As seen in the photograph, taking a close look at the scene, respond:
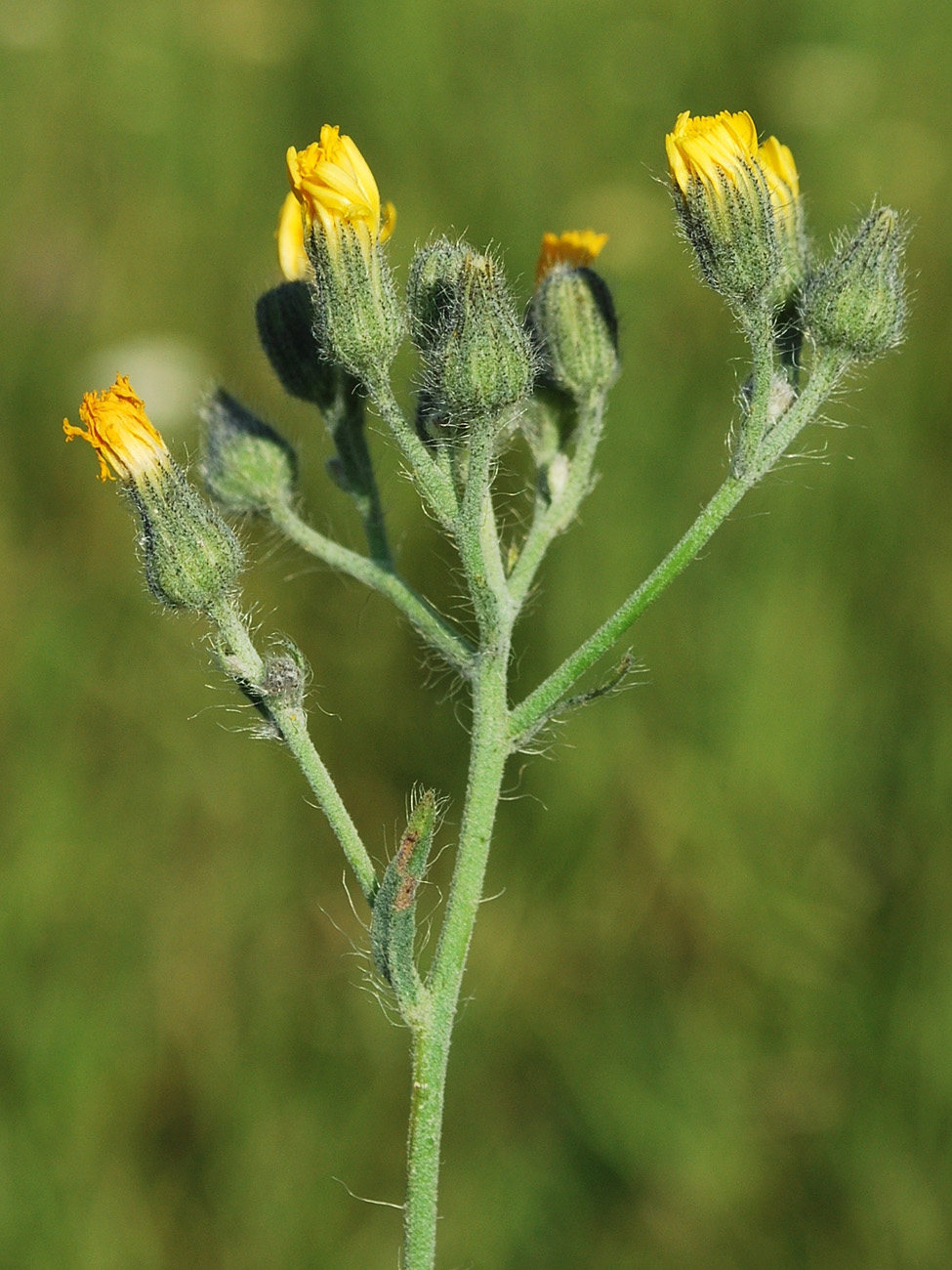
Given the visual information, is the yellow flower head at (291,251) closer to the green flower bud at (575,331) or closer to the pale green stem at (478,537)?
the green flower bud at (575,331)

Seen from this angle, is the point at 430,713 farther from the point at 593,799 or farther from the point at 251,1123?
the point at 251,1123

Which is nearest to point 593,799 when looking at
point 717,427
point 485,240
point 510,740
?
point 717,427

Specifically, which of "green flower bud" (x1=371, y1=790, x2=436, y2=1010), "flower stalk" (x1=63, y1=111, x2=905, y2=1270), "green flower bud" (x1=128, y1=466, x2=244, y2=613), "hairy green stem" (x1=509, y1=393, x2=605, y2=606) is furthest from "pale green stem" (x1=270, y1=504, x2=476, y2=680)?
"green flower bud" (x1=371, y1=790, x2=436, y2=1010)

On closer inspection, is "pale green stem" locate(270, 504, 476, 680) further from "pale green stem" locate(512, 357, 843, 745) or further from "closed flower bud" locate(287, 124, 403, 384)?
"closed flower bud" locate(287, 124, 403, 384)

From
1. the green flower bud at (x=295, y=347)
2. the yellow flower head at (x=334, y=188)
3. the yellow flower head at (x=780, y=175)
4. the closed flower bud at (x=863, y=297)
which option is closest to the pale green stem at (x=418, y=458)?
the yellow flower head at (x=334, y=188)

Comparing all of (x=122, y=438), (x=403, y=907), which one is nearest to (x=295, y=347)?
(x=122, y=438)

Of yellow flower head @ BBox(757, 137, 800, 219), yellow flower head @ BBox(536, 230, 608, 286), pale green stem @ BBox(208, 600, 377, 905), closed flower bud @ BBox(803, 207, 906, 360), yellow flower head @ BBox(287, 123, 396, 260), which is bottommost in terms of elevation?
pale green stem @ BBox(208, 600, 377, 905)

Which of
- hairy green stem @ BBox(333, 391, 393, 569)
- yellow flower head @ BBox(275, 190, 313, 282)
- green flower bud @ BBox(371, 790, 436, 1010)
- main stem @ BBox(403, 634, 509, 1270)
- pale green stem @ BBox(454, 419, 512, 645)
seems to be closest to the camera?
green flower bud @ BBox(371, 790, 436, 1010)
